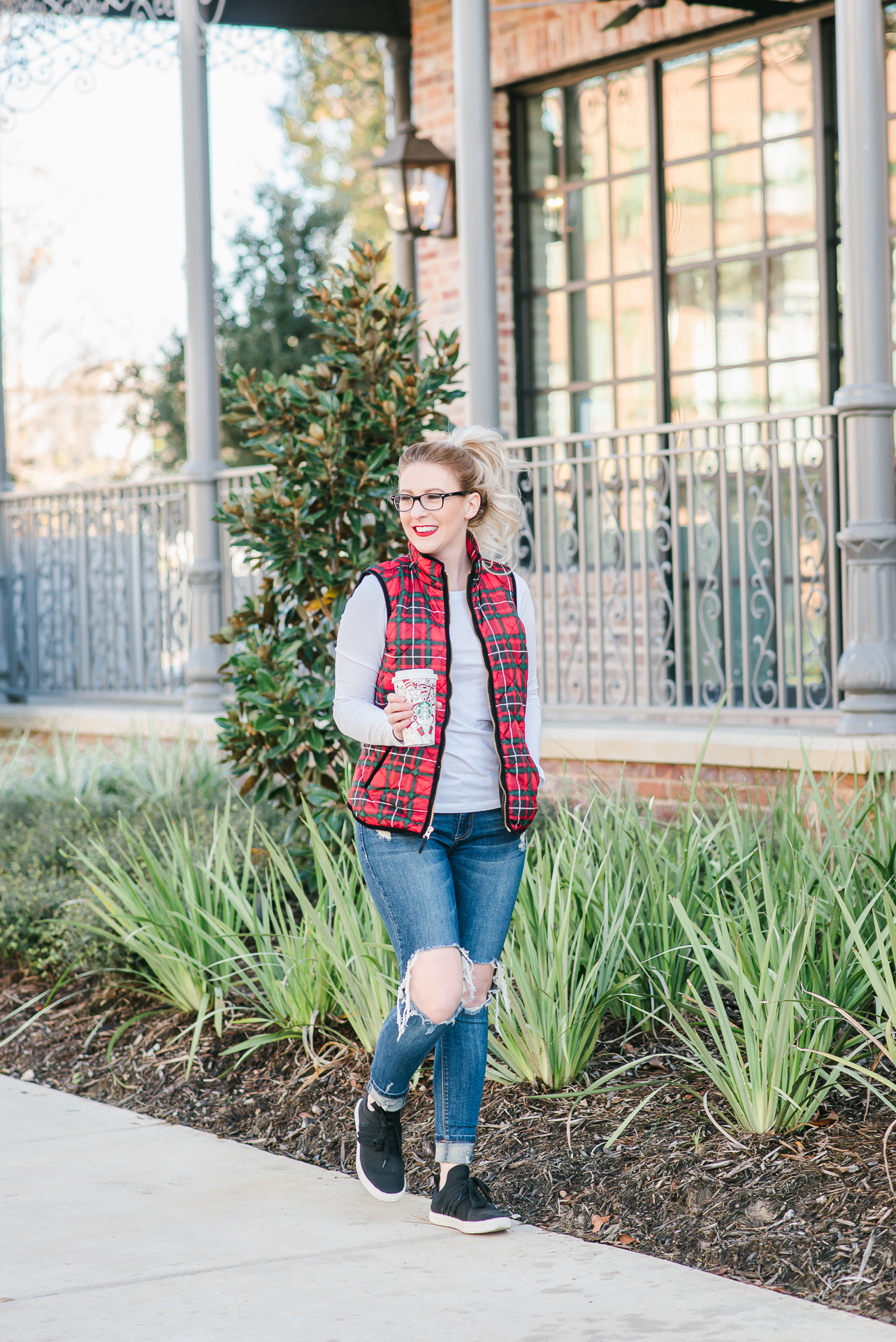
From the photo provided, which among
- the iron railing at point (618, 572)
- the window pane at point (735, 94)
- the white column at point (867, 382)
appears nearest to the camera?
the white column at point (867, 382)

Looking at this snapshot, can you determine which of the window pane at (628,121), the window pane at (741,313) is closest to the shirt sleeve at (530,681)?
the window pane at (741,313)

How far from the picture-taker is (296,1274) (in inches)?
138

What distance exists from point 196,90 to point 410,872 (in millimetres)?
6710

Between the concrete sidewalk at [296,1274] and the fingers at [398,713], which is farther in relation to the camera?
the fingers at [398,713]

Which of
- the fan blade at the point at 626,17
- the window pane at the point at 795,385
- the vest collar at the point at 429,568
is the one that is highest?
the fan blade at the point at 626,17

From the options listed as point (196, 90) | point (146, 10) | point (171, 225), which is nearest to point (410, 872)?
point (196, 90)

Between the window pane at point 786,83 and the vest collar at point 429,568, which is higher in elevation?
the window pane at point 786,83

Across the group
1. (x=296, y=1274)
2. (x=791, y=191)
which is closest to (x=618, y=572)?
(x=791, y=191)

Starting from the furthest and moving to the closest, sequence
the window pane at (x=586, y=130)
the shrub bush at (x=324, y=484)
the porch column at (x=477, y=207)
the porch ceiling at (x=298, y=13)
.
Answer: the porch ceiling at (x=298, y=13), the window pane at (x=586, y=130), the porch column at (x=477, y=207), the shrub bush at (x=324, y=484)

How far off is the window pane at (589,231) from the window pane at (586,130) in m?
0.12

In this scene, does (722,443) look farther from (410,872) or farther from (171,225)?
(171,225)

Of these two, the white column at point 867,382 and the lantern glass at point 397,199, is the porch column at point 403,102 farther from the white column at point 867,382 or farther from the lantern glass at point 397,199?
the white column at point 867,382

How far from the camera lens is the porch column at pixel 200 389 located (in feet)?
30.0

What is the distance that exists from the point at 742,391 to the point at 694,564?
2.39 metres
